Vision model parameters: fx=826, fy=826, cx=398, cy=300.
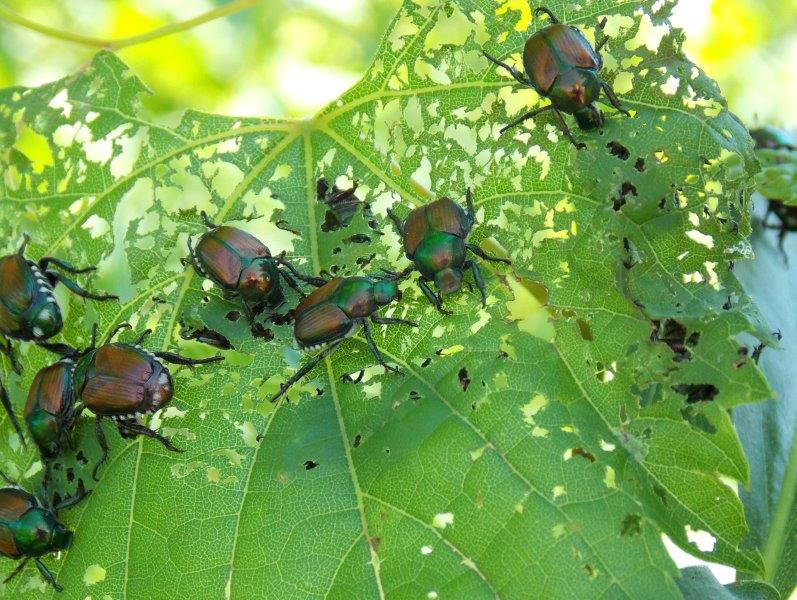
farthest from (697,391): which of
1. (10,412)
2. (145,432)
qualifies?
(10,412)

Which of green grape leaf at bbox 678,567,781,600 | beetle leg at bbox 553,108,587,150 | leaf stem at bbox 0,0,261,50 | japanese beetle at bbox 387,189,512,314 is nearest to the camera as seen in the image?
green grape leaf at bbox 678,567,781,600

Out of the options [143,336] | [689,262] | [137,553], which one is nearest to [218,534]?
[137,553]

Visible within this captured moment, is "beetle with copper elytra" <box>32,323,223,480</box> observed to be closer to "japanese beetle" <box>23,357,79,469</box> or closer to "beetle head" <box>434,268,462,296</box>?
"japanese beetle" <box>23,357,79,469</box>

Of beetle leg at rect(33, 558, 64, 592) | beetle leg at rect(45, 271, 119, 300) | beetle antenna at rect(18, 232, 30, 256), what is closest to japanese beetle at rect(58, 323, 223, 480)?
beetle leg at rect(45, 271, 119, 300)

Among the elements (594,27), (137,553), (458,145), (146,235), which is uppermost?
(594,27)

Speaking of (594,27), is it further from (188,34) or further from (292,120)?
(188,34)

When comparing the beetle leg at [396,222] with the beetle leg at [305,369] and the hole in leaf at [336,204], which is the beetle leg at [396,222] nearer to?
the hole in leaf at [336,204]
